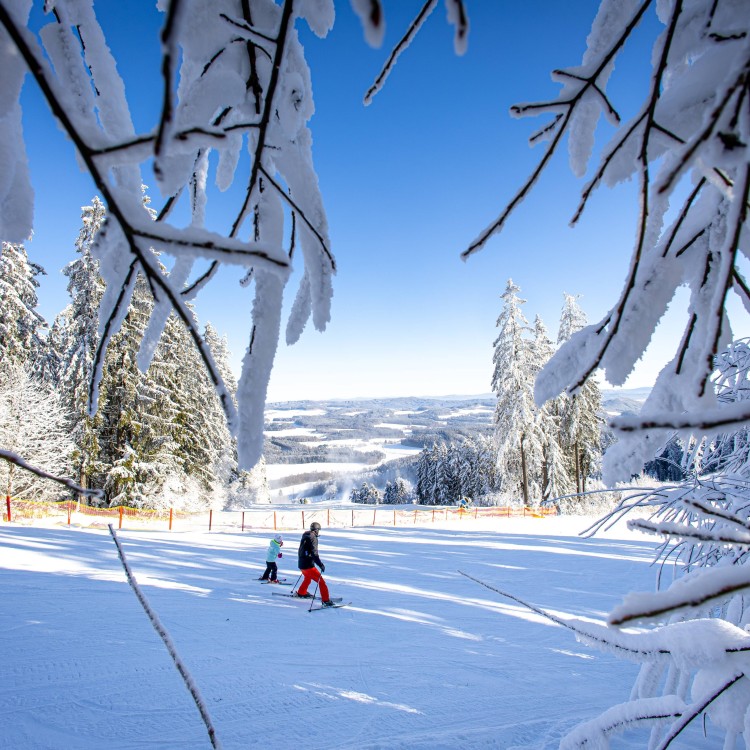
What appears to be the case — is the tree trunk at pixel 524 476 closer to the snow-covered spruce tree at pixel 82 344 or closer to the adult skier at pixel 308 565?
the adult skier at pixel 308 565

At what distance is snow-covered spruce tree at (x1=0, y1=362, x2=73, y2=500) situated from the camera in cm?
2030

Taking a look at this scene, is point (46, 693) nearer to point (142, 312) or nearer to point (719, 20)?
point (719, 20)

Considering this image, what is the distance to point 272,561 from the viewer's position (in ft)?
33.6

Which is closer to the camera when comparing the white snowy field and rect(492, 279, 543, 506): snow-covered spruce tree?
the white snowy field

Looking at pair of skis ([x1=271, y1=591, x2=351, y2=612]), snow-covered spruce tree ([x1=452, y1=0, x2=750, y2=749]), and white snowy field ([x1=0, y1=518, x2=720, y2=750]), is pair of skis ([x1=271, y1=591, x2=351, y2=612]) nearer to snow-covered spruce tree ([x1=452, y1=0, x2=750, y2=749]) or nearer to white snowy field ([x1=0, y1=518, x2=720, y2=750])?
white snowy field ([x1=0, y1=518, x2=720, y2=750])

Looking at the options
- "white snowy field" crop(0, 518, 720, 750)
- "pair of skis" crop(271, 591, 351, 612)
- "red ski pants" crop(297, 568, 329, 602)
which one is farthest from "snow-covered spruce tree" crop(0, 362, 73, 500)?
"red ski pants" crop(297, 568, 329, 602)

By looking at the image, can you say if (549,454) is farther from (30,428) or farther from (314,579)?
(30,428)

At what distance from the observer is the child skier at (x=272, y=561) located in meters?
10.2

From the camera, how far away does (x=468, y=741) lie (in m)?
4.62

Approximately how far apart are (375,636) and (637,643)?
703 cm

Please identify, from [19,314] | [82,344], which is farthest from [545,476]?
[19,314]

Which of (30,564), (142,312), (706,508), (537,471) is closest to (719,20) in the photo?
(706,508)

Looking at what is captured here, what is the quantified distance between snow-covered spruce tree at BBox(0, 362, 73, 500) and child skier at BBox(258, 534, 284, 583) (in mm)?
A: 14568

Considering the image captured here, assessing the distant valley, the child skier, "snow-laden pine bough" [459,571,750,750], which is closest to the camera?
"snow-laden pine bough" [459,571,750,750]
